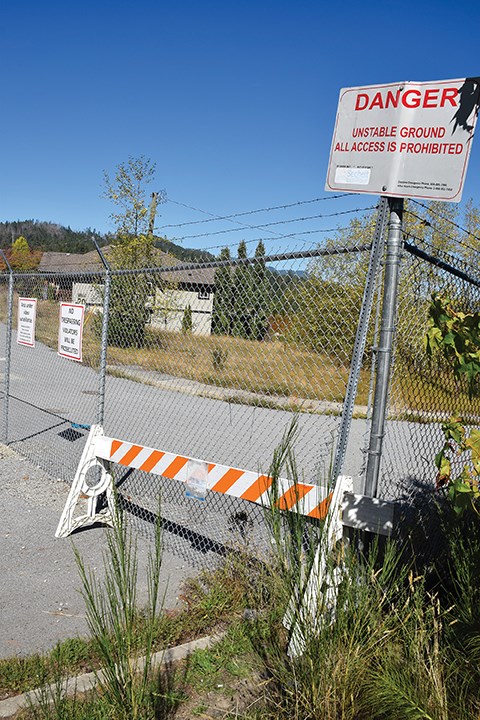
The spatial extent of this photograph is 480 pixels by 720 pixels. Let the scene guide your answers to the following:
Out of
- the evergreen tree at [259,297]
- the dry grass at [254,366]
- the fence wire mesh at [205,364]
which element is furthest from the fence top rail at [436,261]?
the evergreen tree at [259,297]

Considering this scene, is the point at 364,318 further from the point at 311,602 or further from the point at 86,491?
the point at 86,491

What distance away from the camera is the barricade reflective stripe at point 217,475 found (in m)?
3.53

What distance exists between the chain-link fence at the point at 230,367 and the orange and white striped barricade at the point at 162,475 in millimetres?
322

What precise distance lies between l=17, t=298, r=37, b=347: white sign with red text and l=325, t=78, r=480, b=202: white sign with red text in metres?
5.11

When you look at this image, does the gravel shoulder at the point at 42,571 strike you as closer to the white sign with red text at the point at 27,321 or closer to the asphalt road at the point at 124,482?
the asphalt road at the point at 124,482

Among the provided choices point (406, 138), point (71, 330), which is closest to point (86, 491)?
point (71, 330)

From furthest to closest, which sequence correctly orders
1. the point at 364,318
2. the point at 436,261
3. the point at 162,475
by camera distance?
the point at 162,475, the point at 436,261, the point at 364,318

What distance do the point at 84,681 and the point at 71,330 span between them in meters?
4.12

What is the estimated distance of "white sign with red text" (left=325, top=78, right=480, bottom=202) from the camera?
3.18 metres

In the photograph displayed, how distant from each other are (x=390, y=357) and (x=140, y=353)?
5030 millimetres

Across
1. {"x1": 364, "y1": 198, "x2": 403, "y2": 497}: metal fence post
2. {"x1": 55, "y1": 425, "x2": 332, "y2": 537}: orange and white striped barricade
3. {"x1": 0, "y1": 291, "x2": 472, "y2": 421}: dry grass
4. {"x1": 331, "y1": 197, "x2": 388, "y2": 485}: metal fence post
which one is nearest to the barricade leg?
{"x1": 55, "y1": 425, "x2": 332, "y2": 537}: orange and white striped barricade

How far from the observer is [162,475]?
4.69m

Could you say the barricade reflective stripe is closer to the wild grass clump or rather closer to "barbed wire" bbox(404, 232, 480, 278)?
the wild grass clump

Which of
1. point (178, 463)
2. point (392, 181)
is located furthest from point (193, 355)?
point (392, 181)
